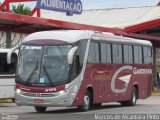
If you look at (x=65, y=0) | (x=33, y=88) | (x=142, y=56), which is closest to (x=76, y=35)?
(x=33, y=88)

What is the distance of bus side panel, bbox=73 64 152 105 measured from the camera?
22.1 meters

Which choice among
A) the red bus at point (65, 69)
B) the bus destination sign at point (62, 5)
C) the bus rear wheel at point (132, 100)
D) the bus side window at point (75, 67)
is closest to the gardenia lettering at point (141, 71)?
the bus rear wheel at point (132, 100)

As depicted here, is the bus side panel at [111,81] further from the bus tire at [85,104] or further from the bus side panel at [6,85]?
the bus side panel at [6,85]

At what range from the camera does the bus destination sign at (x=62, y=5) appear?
3469 cm

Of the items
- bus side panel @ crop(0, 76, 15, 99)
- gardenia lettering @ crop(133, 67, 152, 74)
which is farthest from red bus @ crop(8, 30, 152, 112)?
bus side panel @ crop(0, 76, 15, 99)

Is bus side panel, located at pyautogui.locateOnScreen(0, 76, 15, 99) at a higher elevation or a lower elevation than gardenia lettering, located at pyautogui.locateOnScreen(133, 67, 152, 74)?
lower

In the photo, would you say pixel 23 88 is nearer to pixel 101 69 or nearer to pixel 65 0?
pixel 101 69

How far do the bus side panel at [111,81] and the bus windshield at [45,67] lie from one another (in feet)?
3.81

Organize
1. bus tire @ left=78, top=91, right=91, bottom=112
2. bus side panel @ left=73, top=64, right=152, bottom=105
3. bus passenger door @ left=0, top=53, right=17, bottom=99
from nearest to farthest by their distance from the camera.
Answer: bus tire @ left=78, top=91, right=91, bottom=112, bus side panel @ left=73, top=64, right=152, bottom=105, bus passenger door @ left=0, top=53, right=17, bottom=99

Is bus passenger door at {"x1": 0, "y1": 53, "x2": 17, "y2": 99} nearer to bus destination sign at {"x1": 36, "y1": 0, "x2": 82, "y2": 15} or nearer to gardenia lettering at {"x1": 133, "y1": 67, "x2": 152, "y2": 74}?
gardenia lettering at {"x1": 133, "y1": 67, "x2": 152, "y2": 74}

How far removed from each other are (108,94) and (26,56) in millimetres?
4562

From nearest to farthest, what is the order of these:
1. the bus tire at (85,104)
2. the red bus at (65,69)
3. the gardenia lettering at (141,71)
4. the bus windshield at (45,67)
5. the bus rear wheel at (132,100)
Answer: the red bus at (65,69), the bus windshield at (45,67), the bus tire at (85,104), the gardenia lettering at (141,71), the bus rear wheel at (132,100)

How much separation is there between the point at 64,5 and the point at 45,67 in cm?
1678

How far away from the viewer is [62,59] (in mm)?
20672
